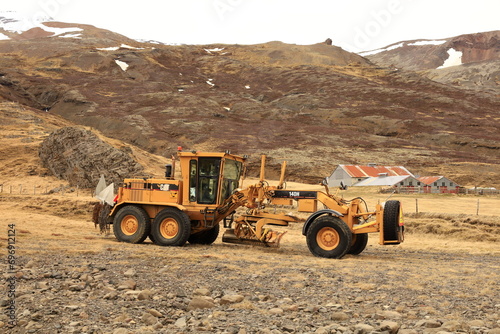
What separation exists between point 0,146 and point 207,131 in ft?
131

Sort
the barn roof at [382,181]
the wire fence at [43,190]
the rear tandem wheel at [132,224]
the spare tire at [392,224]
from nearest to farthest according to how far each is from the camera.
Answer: the spare tire at [392,224] < the rear tandem wheel at [132,224] < the wire fence at [43,190] < the barn roof at [382,181]

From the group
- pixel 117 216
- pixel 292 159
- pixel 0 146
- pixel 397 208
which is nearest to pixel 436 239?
pixel 397 208

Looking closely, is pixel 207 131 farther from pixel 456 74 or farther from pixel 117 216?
pixel 456 74

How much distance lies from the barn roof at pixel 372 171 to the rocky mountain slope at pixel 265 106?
3.59 m

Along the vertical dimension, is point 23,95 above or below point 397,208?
above

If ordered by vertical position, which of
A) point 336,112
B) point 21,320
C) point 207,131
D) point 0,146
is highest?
point 336,112

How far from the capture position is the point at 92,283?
8.60 m

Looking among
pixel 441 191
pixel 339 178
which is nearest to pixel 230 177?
pixel 441 191

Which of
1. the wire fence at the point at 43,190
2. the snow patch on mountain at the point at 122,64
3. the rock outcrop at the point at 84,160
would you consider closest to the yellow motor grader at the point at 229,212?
the wire fence at the point at 43,190

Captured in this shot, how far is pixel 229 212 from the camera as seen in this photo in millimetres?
15766

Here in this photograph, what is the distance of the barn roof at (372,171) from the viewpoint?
6022 cm

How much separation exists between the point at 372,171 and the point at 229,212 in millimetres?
49002

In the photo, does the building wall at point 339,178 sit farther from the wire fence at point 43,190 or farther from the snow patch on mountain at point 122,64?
the snow patch on mountain at point 122,64

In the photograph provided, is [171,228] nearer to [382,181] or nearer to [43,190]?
[43,190]
